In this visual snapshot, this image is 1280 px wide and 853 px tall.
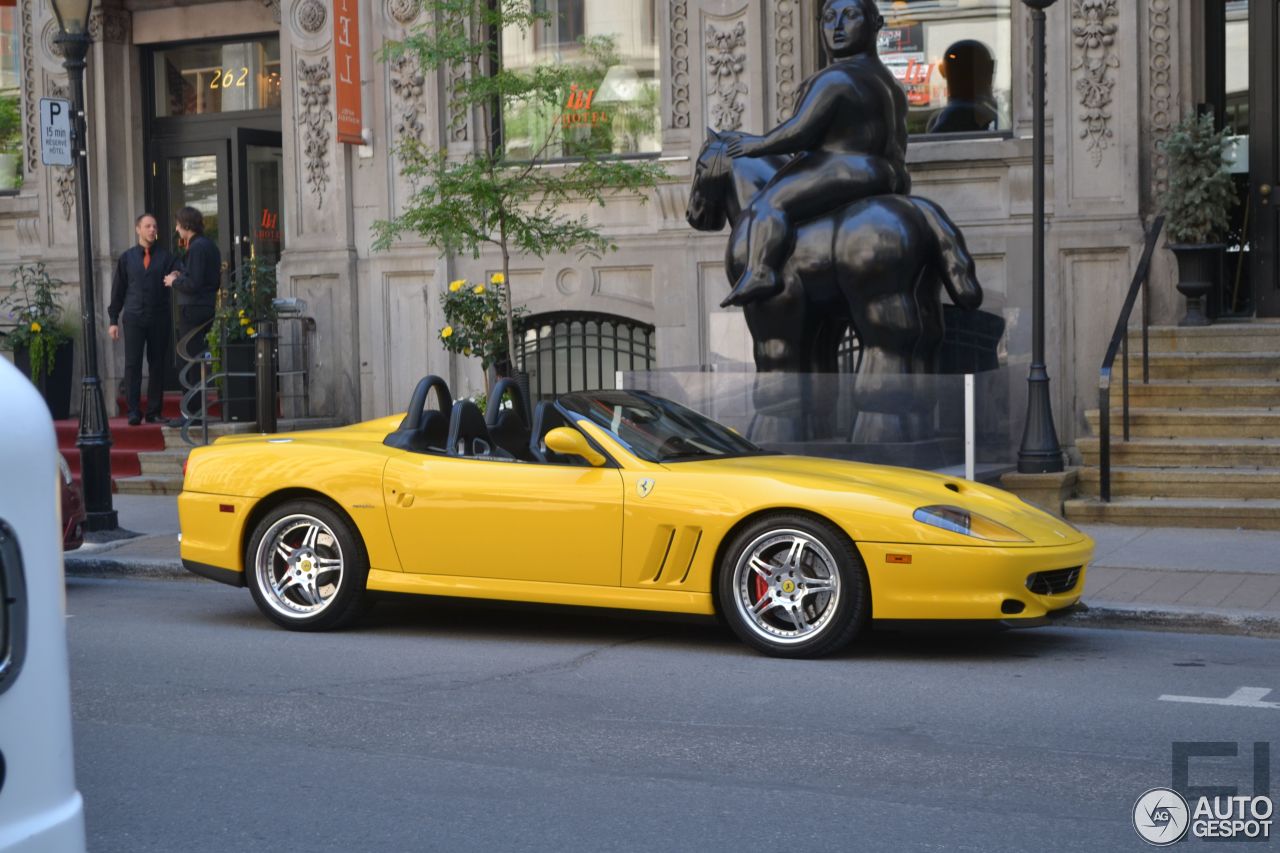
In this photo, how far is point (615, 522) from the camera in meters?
8.10

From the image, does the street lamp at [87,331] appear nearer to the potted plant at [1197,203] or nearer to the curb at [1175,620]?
the curb at [1175,620]

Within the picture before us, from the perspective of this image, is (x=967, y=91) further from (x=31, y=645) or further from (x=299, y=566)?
(x=31, y=645)

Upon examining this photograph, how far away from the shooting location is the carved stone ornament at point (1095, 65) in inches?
587

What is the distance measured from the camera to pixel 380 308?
17672mm

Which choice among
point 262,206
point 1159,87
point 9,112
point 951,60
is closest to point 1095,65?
point 1159,87

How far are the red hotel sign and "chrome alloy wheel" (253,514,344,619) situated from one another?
29.5 ft

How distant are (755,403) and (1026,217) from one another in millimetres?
3980

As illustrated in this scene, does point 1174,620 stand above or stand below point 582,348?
below

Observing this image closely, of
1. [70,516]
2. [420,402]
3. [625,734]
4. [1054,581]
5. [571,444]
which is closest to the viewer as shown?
[625,734]

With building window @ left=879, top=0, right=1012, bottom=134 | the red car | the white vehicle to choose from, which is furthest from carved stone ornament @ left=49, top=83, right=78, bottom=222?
the white vehicle

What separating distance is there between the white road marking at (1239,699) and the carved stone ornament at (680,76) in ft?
34.6

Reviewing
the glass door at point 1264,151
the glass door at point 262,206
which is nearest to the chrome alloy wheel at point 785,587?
the glass door at point 1264,151

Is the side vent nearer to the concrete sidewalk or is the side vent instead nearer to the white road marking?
the white road marking

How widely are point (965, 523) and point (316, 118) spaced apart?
11919 mm
